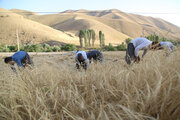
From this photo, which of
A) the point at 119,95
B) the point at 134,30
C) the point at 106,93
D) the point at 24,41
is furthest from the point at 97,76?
the point at 134,30

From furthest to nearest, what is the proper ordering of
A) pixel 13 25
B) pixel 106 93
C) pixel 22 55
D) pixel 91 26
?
pixel 91 26 < pixel 13 25 < pixel 22 55 < pixel 106 93

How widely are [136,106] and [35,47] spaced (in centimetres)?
2304

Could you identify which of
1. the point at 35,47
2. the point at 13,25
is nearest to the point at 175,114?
the point at 35,47

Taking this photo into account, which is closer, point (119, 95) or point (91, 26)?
point (119, 95)

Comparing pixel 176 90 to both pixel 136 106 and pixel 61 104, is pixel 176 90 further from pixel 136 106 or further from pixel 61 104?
pixel 61 104

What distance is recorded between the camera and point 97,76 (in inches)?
65.2

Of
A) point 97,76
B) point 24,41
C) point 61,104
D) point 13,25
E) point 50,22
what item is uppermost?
point 50,22

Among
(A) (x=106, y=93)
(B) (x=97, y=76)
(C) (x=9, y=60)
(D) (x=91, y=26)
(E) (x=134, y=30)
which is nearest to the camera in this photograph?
(A) (x=106, y=93)

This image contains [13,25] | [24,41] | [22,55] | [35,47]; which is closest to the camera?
[22,55]

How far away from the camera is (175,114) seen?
889 mm

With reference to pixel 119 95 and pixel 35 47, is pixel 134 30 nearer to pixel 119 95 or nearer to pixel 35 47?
pixel 35 47

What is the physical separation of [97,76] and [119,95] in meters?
0.53

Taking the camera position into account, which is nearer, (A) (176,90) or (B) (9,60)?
(A) (176,90)

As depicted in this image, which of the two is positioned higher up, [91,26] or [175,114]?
[91,26]
